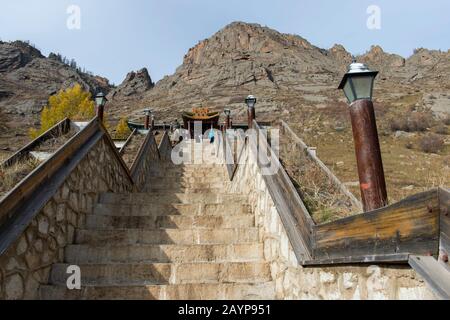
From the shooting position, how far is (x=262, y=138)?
227 inches

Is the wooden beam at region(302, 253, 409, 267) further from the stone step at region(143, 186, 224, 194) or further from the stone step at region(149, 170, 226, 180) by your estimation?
the stone step at region(149, 170, 226, 180)

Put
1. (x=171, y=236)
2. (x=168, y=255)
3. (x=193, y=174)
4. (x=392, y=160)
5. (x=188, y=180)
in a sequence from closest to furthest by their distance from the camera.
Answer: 1. (x=168, y=255)
2. (x=171, y=236)
3. (x=188, y=180)
4. (x=193, y=174)
5. (x=392, y=160)

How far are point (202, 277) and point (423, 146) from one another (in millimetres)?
15961

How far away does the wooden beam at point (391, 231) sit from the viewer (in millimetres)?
1766

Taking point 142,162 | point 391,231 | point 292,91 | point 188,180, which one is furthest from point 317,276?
point 292,91

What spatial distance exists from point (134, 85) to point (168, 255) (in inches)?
3373

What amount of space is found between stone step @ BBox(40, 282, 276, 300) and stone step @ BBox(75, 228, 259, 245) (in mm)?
935

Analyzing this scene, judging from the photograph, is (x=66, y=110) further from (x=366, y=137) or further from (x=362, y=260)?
(x=362, y=260)

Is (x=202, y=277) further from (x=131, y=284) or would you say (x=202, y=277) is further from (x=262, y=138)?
(x=262, y=138)

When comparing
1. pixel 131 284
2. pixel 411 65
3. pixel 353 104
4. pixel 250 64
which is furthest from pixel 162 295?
pixel 411 65

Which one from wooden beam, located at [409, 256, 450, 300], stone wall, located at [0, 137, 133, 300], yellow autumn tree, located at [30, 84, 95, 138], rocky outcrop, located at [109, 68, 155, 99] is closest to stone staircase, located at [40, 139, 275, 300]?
stone wall, located at [0, 137, 133, 300]

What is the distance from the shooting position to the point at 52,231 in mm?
3934

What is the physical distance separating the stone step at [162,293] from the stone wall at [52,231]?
251 mm

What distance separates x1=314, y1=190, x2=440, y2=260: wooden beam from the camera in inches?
69.5
